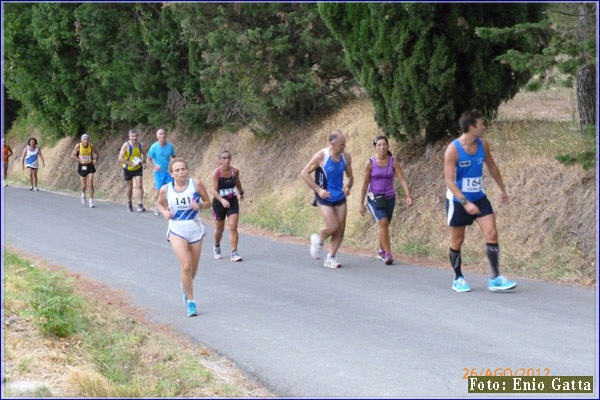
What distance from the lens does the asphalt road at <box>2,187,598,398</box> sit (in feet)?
23.9

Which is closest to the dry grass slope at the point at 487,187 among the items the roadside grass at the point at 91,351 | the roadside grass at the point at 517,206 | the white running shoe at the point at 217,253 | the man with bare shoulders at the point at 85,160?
the roadside grass at the point at 517,206

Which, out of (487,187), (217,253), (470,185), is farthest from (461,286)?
(217,253)

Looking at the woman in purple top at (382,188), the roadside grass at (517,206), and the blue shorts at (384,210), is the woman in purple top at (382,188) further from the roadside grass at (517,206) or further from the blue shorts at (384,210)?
the roadside grass at (517,206)

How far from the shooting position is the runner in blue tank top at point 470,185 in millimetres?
9891

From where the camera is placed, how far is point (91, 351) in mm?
8523

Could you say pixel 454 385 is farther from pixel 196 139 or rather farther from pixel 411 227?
pixel 196 139

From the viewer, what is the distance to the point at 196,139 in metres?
26.7

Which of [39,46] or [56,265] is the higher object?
[39,46]

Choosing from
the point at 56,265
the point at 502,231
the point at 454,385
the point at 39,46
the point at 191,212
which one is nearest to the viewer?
the point at 454,385

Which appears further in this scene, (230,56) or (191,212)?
(230,56)

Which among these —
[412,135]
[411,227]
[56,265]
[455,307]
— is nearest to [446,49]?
[412,135]

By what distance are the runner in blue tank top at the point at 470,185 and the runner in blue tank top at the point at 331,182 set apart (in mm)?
2417

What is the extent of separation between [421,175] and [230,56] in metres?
6.75

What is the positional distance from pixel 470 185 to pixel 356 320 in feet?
7.13
